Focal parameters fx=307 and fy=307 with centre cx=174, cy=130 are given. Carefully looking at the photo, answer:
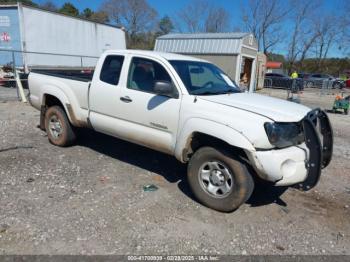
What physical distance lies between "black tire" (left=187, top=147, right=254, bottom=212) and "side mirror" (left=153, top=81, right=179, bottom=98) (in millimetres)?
836

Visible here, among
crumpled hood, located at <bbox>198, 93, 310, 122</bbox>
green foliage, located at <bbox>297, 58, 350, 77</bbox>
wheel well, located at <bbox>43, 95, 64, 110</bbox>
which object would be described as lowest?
wheel well, located at <bbox>43, 95, 64, 110</bbox>

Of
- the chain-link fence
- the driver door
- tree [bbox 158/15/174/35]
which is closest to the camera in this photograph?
the driver door

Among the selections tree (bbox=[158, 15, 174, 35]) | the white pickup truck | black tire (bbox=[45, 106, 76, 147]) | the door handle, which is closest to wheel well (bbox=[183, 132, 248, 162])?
the white pickup truck

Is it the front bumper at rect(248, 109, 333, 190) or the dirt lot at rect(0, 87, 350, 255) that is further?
the front bumper at rect(248, 109, 333, 190)

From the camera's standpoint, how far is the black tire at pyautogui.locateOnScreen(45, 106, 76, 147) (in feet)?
18.7

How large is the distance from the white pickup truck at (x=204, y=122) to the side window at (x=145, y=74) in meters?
0.01

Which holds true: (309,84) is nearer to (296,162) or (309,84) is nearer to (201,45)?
(201,45)

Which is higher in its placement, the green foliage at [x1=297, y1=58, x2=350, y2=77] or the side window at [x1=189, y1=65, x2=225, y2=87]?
the green foliage at [x1=297, y1=58, x2=350, y2=77]

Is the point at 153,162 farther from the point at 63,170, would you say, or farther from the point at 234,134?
the point at 234,134

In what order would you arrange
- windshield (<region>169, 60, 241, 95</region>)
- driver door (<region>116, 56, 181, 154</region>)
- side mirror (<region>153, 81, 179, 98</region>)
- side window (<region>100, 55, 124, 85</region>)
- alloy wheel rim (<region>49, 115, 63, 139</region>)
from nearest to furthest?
side mirror (<region>153, 81, 179, 98</region>) < driver door (<region>116, 56, 181, 154</region>) < windshield (<region>169, 60, 241, 95</region>) < side window (<region>100, 55, 124, 85</region>) < alloy wheel rim (<region>49, 115, 63, 139</region>)

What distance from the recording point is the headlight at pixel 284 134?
340cm

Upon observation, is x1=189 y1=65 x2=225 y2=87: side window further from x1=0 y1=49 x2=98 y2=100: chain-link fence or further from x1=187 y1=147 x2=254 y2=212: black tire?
x1=0 y1=49 x2=98 y2=100: chain-link fence

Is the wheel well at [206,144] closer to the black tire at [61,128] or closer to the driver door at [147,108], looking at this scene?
the driver door at [147,108]

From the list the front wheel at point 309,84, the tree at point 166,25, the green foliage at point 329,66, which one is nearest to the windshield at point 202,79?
the front wheel at point 309,84
